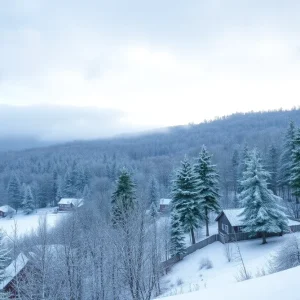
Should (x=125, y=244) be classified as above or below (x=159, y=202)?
above

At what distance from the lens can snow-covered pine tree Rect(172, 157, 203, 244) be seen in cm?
2897

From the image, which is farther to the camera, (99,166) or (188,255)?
(99,166)

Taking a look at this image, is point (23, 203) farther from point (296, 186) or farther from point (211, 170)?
point (296, 186)

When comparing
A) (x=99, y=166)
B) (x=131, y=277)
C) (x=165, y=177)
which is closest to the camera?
(x=131, y=277)

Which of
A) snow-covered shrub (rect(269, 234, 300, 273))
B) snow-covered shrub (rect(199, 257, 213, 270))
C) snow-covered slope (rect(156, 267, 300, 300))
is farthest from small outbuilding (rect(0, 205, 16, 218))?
snow-covered slope (rect(156, 267, 300, 300))

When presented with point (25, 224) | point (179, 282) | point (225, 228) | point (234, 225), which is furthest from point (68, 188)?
point (179, 282)

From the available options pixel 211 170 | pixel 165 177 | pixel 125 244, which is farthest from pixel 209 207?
pixel 165 177

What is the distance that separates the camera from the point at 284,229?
25.3m

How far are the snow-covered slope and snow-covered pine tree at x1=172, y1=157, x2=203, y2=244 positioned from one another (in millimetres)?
24772

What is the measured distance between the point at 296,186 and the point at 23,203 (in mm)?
68670

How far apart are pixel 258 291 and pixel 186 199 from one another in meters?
25.6

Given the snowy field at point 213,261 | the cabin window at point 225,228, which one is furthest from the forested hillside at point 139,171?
the cabin window at point 225,228

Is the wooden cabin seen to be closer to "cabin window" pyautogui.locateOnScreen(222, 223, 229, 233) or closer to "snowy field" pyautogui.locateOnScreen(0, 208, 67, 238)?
"cabin window" pyautogui.locateOnScreen(222, 223, 229, 233)

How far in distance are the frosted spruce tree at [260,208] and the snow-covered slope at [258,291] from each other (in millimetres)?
21850
